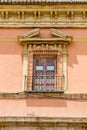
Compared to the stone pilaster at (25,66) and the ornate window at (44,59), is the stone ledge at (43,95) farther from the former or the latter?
the ornate window at (44,59)

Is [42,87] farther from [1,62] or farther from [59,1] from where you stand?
[59,1]

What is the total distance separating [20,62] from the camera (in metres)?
16.8

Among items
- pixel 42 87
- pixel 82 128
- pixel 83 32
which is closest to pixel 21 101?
pixel 42 87

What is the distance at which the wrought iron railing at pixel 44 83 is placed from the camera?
16.5 meters

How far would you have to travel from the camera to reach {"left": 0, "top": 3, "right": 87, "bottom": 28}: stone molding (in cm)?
1705

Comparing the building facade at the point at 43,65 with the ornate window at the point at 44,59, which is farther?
the ornate window at the point at 44,59

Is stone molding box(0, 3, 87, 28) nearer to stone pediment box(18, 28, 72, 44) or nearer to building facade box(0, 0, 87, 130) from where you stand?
building facade box(0, 0, 87, 130)

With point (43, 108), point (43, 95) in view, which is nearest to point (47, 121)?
point (43, 108)

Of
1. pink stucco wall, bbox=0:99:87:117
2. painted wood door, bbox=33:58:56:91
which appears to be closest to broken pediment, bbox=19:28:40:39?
painted wood door, bbox=33:58:56:91

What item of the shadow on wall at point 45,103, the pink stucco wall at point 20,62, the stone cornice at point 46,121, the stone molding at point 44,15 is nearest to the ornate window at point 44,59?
the pink stucco wall at point 20,62

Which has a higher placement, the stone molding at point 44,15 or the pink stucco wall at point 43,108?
the stone molding at point 44,15

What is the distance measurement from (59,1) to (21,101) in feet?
12.6

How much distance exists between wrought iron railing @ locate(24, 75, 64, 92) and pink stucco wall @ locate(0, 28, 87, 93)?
0.28m

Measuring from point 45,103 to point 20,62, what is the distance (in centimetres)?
180
